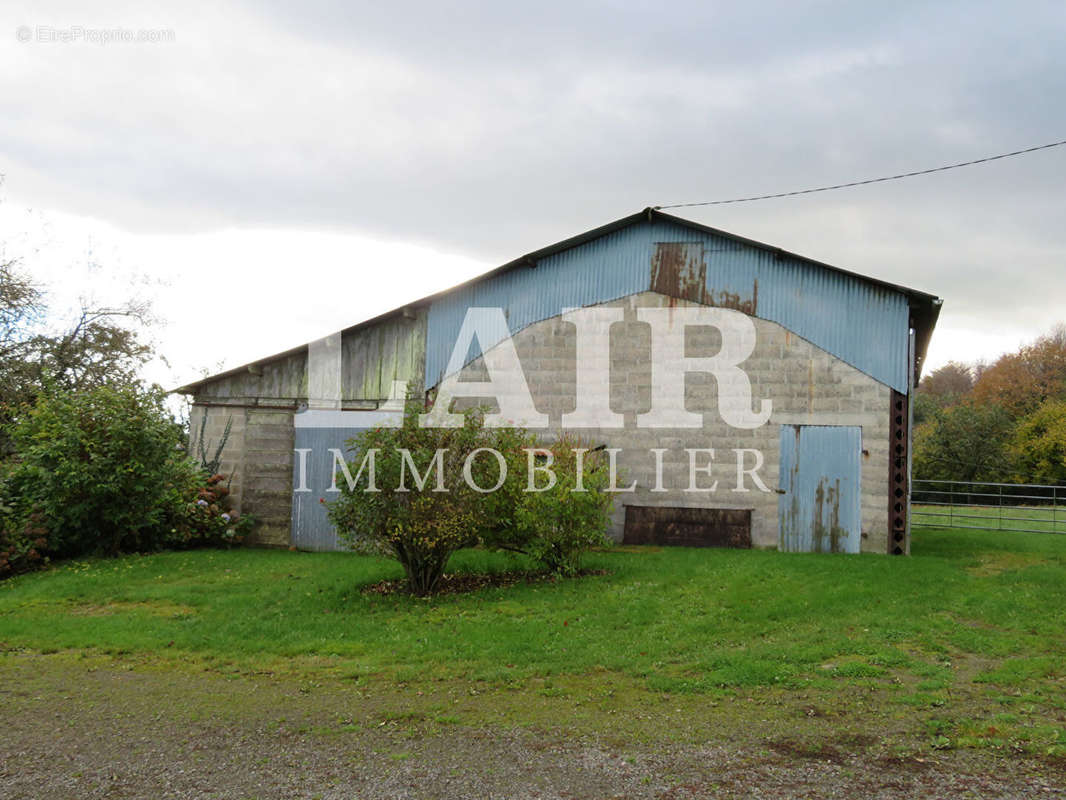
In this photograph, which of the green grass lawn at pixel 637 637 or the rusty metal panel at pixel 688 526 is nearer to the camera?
the green grass lawn at pixel 637 637

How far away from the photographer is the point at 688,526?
1625 centimetres

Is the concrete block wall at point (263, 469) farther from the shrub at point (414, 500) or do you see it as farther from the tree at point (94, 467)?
the shrub at point (414, 500)

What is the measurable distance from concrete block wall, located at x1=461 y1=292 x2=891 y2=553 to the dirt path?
32.9 ft

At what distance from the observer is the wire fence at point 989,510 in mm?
21922

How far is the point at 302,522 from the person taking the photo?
56.2ft

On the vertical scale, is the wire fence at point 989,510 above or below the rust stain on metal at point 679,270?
below

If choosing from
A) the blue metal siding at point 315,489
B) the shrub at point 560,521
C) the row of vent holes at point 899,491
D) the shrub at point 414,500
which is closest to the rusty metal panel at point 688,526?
the row of vent holes at point 899,491

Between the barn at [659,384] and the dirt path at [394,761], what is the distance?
8.60 meters

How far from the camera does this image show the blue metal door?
51.1 ft

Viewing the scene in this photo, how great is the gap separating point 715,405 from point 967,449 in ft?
107

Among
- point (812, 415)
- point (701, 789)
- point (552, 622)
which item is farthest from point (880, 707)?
point (812, 415)

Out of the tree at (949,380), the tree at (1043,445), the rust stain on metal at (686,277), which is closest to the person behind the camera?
the rust stain on metal at (686,277)

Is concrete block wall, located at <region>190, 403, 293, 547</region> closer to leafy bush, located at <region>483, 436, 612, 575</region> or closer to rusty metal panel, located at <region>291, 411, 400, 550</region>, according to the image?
rusty metal panel, located at <region>291, 411, 400, 550</region>

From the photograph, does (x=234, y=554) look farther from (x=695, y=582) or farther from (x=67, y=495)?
(x=695, y=582)
